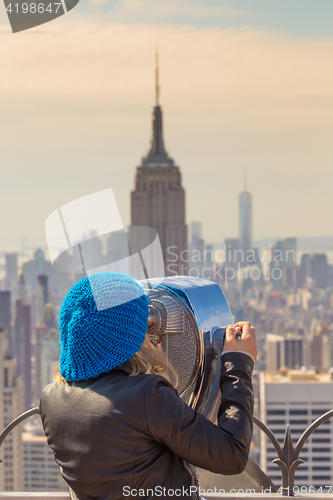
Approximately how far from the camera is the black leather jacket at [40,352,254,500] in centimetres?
89

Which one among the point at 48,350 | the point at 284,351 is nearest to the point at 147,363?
the point at 284,351

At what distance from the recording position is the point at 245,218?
161ft

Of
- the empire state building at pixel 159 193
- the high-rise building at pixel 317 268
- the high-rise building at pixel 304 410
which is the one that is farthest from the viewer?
the empire state building at pixel 159 193

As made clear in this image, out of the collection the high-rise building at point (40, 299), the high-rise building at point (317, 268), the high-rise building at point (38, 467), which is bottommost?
the high-rise building at point (38, 467)

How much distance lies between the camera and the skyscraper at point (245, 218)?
141ft

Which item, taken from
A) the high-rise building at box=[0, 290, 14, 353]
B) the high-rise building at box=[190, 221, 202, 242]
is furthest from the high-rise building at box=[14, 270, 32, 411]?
the high-rise building at box=[190, 221, 202, 242]

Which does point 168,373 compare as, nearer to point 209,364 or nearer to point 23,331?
point 209,364

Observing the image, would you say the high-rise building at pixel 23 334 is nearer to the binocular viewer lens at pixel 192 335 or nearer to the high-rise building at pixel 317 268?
the high-rise building at pixel 317 268

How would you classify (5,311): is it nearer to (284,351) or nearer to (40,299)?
(40,299)

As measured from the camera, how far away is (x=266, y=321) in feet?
146

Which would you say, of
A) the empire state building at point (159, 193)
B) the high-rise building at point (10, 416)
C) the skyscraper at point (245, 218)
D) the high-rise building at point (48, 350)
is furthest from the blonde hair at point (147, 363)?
the high-rise building at point (48, 350)

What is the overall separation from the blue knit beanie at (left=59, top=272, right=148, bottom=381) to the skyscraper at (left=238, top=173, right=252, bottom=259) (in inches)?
1520

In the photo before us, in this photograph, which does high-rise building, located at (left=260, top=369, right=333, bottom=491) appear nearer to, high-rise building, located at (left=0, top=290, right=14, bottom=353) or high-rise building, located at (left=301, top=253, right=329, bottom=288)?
high-rise building, located at (left=301, top=253, right=329, bottom=288)

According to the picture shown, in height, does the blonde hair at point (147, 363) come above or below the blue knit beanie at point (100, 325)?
below
